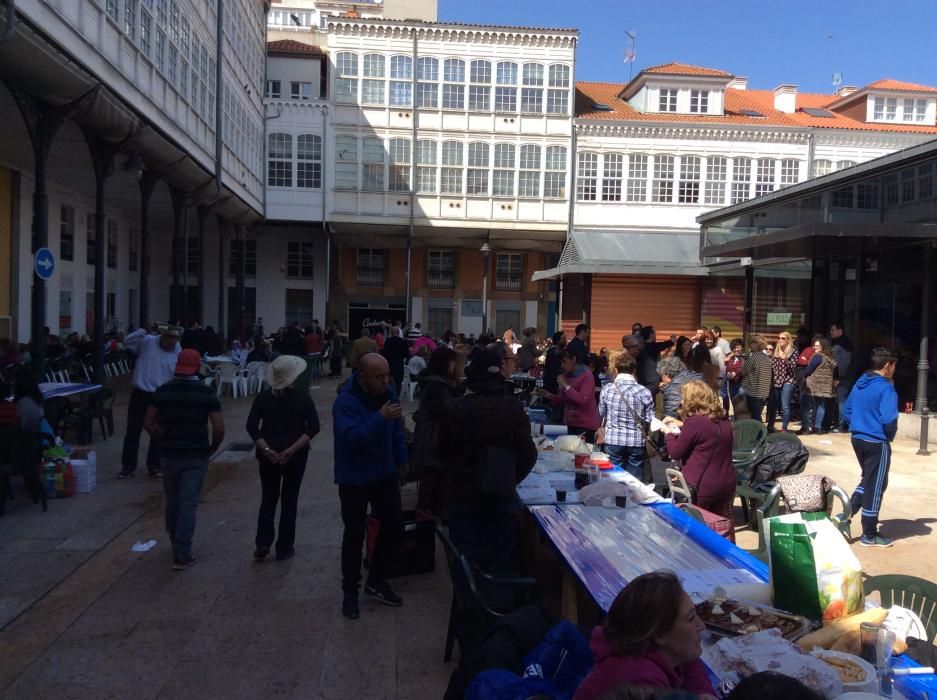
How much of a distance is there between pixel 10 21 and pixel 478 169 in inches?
877

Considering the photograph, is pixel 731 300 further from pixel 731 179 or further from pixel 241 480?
pixel 241 480

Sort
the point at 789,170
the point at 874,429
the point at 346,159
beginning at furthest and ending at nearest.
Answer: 1. the point at 346,159
2. the point at 789,170
3. the point at 874,429

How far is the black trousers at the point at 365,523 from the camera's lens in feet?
16.2

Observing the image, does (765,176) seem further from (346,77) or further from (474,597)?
(474,597)

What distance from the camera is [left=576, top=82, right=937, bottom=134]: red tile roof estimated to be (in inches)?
1153

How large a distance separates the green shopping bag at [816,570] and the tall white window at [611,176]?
2703 centimetres

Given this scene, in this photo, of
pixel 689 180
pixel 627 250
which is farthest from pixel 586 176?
pixel 689 180

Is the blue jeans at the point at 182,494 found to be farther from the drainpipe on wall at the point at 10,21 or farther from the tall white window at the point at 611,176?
the tall white window at the point at 611,176

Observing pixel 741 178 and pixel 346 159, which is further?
pixel 346 159

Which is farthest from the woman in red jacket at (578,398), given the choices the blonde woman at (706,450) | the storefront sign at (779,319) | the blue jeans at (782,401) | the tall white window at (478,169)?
the tall white window at (478,169)

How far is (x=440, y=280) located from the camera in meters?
35.0

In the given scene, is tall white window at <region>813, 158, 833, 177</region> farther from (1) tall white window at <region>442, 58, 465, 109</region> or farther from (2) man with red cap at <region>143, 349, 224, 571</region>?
(2) man with red cap at <region>143, 349, 224, 571</region>

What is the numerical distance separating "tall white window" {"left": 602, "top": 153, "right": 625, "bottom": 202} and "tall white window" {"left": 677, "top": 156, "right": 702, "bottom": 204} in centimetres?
226

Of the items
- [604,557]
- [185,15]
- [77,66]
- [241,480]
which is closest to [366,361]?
[604,557]
